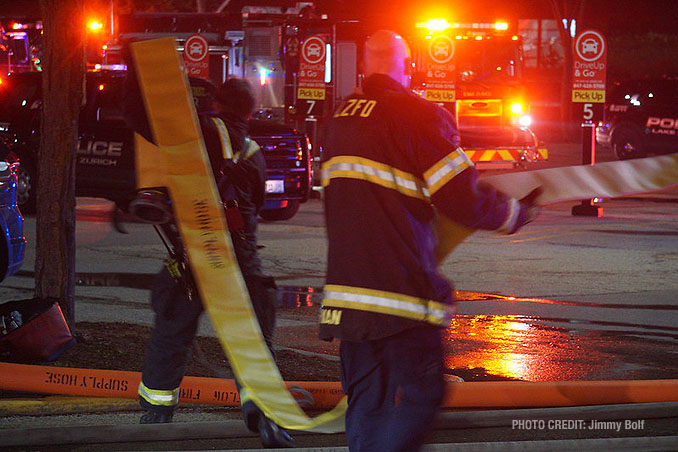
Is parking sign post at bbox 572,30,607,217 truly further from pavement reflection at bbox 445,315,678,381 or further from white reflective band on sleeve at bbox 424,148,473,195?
white reflective band on sleeve at bbox 424,148,473,195

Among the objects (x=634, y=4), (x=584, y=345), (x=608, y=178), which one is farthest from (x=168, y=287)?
(x=634, y=4)

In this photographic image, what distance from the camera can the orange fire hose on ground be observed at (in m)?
5.91

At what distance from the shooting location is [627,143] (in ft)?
82.3

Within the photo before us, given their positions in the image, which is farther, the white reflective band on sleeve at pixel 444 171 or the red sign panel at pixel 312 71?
the red sign panel at pixel 312 71

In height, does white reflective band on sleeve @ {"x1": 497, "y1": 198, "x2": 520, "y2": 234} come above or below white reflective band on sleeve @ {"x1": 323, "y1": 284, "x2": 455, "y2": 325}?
above

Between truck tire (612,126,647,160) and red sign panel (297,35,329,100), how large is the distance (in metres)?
9.66

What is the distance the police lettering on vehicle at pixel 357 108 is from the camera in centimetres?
384

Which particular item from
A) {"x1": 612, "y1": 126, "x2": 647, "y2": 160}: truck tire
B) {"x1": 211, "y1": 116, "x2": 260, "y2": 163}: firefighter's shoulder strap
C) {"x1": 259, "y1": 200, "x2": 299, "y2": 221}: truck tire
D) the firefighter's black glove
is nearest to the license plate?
{"x1": 259, "y1": 200, "x2": 299, "y2": 221}: truck tire

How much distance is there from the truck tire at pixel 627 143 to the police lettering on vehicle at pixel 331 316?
21.7 metres

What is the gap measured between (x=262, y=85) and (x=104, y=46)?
327 centimetres

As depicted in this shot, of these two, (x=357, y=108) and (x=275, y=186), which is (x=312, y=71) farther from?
(x=357, y=108)

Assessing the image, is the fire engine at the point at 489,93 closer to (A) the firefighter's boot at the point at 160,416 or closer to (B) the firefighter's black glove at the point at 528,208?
(A) the firefighter's boot at the point at 160,416

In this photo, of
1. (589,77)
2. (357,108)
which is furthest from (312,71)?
(357,108)

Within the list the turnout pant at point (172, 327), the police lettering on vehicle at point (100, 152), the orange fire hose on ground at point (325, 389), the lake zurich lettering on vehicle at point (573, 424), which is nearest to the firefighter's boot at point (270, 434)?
the turnout pant at point (172, 327)
